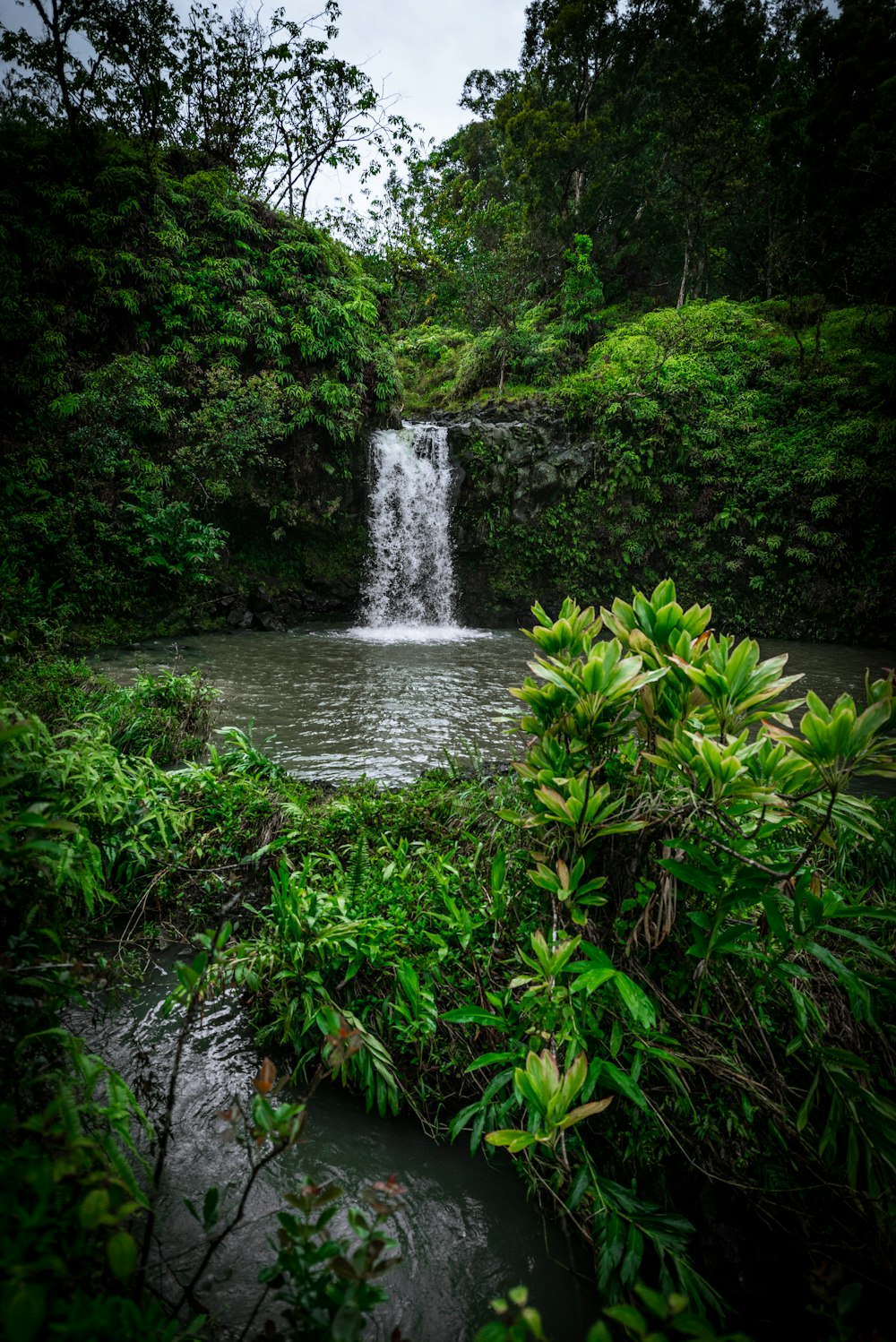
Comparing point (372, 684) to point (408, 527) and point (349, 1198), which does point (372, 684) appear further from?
point (408, 527)

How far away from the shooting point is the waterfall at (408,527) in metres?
11.9

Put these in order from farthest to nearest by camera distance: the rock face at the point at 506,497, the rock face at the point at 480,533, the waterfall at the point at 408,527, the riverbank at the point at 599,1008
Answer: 1. the rock face at the point at 506,497
2. the waterfall at the point at 408,527
3. the rock face at the point at 480,533
4. the riverbank at the point at 599,1008

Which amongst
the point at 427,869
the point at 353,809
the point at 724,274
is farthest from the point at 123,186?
the point at 724,274

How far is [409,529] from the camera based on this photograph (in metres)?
12.1

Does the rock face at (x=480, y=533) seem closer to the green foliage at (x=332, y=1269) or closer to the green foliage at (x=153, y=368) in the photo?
the green foliage at (x=153, y=368)

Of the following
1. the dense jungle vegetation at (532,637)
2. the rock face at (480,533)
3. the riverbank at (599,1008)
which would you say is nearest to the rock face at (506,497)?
the rock face at (480,533)

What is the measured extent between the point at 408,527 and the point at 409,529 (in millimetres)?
43

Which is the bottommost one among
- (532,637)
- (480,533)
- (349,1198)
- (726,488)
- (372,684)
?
(349,1198)

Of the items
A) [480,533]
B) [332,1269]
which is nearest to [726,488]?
[480,533]

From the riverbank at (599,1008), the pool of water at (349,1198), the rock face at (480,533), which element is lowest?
the pool of water at (349,1198)

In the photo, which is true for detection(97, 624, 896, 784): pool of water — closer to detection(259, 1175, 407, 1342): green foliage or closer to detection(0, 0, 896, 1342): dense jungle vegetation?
detection(0, 0, 896, 1342): dense jungle vegetation

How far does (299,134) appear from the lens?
12539 millimetres

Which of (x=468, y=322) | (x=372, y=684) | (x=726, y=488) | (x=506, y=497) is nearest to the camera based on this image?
(x=372, y=684)

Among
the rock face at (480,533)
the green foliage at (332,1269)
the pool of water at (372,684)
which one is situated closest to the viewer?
the green foliage at (332,1269)
